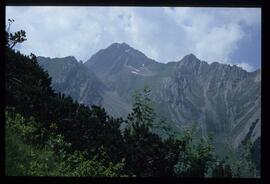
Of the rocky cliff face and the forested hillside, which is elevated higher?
the rocky cliff face

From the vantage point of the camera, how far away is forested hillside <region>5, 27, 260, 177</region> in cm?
315

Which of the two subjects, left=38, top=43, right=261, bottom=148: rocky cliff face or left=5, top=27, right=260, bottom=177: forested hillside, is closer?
left=5, top=27, right=260, bottom=177: forested hillside

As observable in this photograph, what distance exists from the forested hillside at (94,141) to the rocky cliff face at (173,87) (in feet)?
0.25

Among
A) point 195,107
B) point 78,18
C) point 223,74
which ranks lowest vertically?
point 195,107

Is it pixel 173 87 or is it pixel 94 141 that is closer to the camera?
pixel 94 141

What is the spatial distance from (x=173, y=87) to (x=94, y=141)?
0.67 meters

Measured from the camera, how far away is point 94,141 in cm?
328

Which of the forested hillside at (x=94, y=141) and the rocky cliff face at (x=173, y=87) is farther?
the rocky cliff face at (x=173, y=87)

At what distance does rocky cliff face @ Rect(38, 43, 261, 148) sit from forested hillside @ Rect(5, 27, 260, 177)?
78 millimetres

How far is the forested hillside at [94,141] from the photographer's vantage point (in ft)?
10.3

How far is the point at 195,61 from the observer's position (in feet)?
11.8

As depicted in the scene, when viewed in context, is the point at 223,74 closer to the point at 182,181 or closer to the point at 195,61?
the point at 195,61
